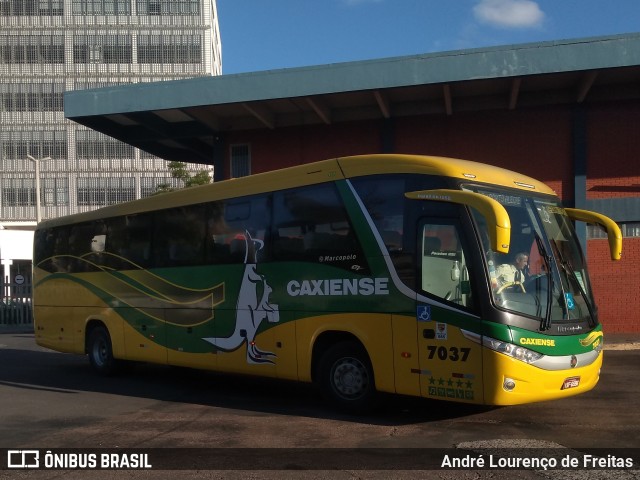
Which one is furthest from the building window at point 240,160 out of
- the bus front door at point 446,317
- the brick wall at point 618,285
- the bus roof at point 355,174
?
the bus front door at point 446,317

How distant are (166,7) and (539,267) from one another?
6533cm

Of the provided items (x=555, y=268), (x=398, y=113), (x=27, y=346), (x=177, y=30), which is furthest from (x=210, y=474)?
(x=177, y=30)

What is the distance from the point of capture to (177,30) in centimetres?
6719

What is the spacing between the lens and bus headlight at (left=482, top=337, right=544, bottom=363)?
7.84m

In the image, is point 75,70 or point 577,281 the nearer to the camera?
point 577,281

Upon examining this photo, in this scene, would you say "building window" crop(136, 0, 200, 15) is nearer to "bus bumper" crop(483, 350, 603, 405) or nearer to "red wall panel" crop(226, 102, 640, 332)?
"red wall panel" crop(226, 102, 640, 332)

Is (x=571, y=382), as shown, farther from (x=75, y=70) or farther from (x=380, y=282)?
(x=75, y=70)

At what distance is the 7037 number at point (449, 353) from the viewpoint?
26.6 feet

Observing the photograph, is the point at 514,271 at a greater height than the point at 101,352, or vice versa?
the point at 514,271

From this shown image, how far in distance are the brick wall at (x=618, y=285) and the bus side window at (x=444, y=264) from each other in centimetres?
1136

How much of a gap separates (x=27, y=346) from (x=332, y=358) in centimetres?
1465

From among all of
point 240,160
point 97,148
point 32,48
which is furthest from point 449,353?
point 32,48

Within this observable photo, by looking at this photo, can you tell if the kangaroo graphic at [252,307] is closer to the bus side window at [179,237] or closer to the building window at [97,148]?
the bus side window at [179,237]

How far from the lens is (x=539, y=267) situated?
27.3 feet
